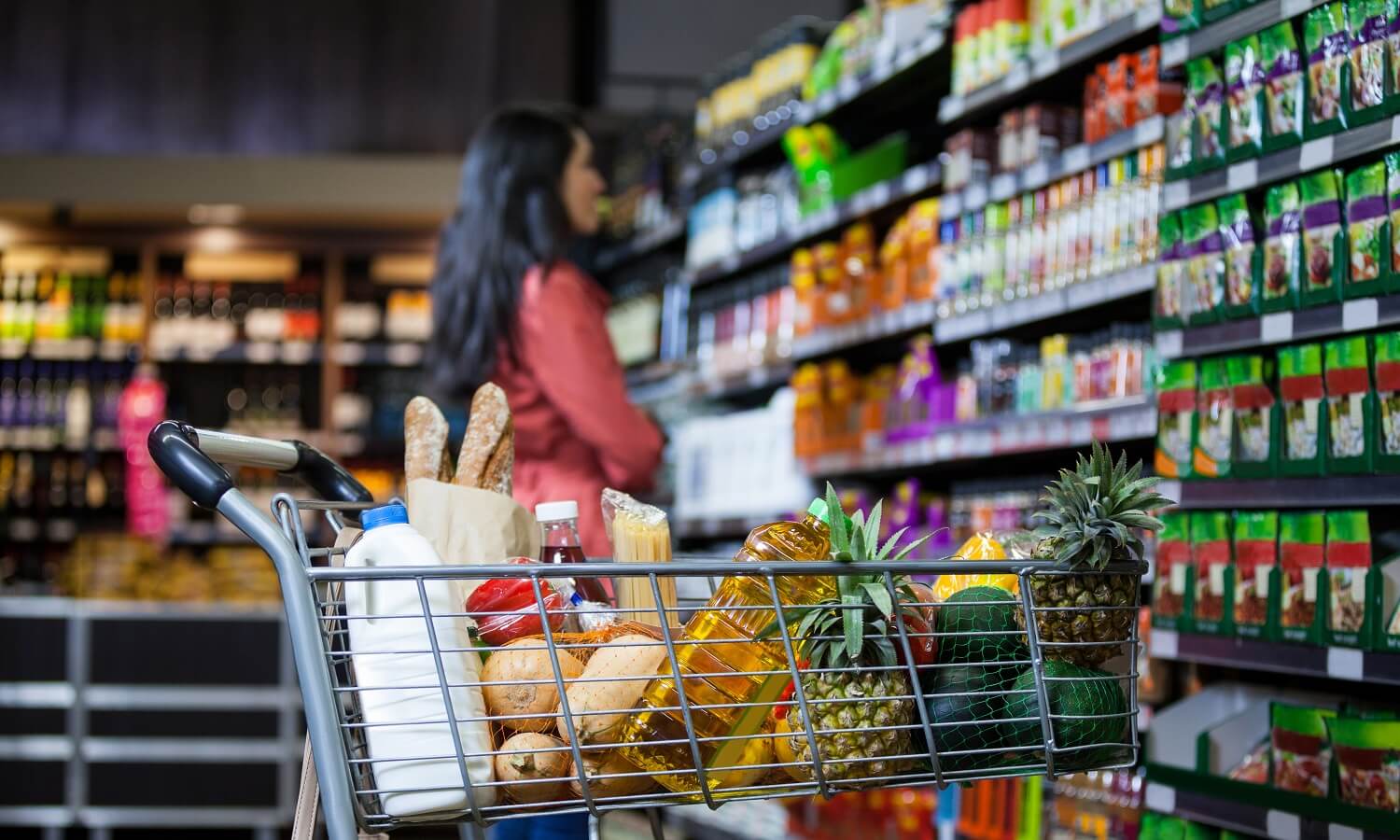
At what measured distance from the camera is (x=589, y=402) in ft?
Result: 9.44

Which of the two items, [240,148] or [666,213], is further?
[240,148]

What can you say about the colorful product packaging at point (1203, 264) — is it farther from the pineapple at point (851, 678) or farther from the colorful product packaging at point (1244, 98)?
the pineapple at point (851, 678)

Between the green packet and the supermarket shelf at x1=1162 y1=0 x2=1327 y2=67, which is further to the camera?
the supermarket shelf at x1=1162 y1=0 x2=1327 y2=67

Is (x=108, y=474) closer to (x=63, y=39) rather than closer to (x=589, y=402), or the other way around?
(x=63, y=39)

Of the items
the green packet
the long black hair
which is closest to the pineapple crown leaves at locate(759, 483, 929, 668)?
the green packet

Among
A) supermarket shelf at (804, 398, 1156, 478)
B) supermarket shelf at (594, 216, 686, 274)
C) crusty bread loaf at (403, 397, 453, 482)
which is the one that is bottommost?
crusty bread loaf at (403, 397, 453, 482)

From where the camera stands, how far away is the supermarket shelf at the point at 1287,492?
2197 mm

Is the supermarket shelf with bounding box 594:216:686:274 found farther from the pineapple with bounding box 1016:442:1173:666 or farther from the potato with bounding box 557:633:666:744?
the potato with bounding box 557:633:666:744

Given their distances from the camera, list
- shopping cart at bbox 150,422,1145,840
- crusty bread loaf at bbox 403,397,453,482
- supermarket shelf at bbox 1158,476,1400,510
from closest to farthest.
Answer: shopping cart at bbox 150,422,1145,840, crusty bread loaf at bbox 403,397,453,482, supermarket shelf at bbox 1158,476,1400,510

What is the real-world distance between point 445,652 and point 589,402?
65.1 inches

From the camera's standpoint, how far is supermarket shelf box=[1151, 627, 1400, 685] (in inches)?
85.6

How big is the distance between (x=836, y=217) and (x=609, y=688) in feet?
10.5

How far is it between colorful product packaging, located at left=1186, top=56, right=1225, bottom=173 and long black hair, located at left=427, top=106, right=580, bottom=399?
120 centimetres

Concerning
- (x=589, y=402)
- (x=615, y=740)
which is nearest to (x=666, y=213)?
(x=589, y=402)
